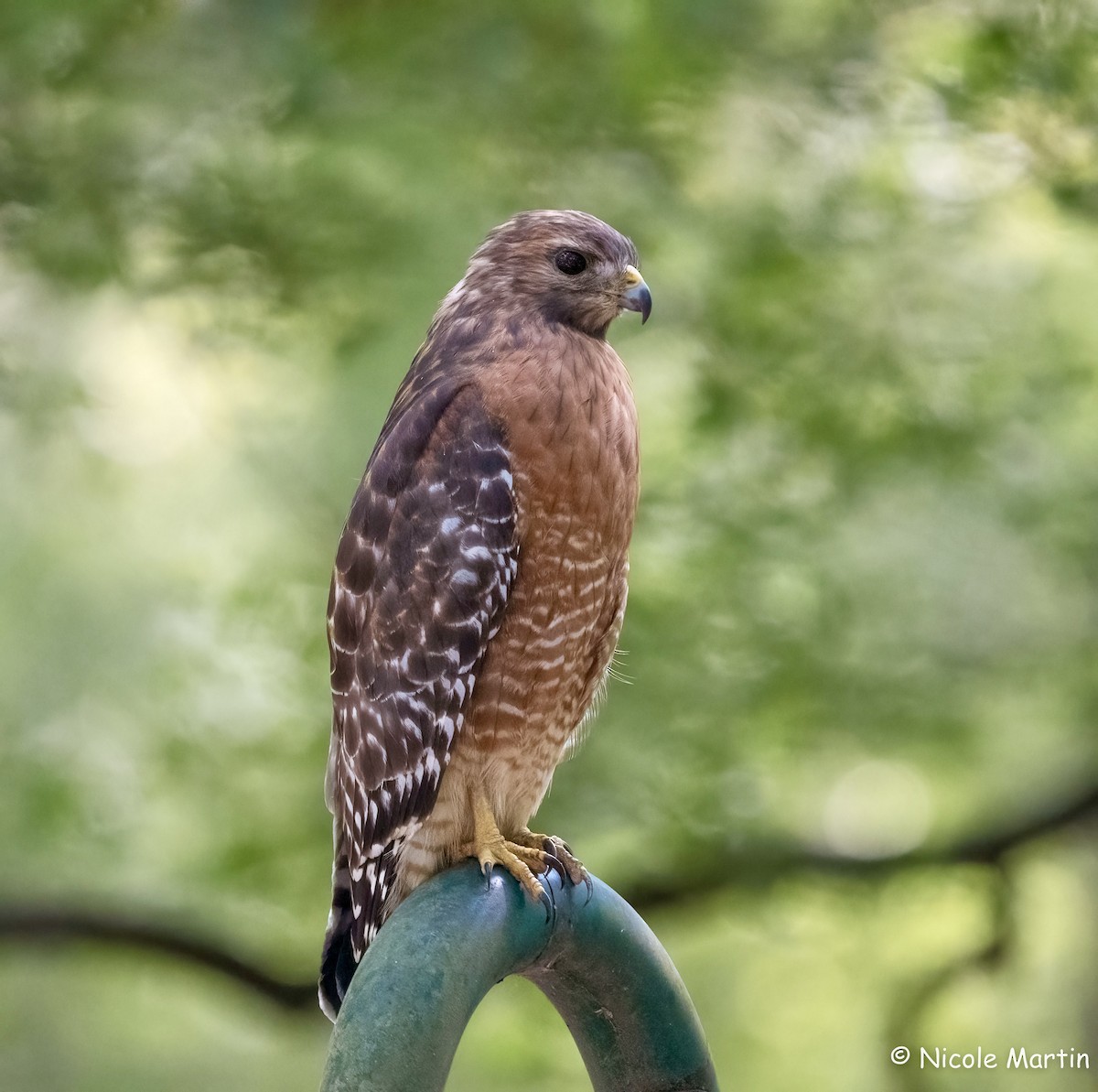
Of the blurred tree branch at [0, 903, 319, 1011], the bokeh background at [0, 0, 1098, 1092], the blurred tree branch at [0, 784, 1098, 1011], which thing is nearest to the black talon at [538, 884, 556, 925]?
the bokeh background at [0, 0, 1098, 1092]

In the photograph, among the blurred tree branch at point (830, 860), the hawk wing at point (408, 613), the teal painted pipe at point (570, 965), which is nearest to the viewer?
the teal painted pipe at point (570, 965)

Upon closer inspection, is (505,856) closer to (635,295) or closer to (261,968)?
(635,295)

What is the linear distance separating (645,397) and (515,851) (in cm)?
314

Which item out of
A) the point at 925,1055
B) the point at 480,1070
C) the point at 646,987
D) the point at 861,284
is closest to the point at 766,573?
the point at 861,284

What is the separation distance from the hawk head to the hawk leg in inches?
40.7

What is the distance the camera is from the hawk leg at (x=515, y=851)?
285 centimetres

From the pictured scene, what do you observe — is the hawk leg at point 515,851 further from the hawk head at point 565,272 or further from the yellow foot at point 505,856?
the hawk head at point 565,272

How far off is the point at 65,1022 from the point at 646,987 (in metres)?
6.32

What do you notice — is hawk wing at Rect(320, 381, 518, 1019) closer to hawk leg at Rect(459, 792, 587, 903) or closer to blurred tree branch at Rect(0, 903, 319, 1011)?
hawk leg at Rect(459, 792, 587, 903)

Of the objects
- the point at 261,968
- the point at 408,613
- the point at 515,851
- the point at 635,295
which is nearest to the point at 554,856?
the point at 515,851

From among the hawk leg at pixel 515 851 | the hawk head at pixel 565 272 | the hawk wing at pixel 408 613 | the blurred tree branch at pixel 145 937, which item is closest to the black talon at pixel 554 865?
the hawk leg at pixel 515 851

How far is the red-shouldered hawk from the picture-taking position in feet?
9.79

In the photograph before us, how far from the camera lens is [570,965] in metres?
2.56

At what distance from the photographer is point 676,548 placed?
5512 millimetres
